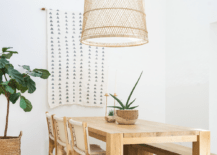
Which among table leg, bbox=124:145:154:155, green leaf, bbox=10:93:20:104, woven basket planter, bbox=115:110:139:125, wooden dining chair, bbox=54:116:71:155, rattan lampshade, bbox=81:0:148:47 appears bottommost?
table leg, bbox=124:145:154:155

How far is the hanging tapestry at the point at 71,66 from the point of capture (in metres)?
4.24

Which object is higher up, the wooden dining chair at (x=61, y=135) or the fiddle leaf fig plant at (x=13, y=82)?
the fiddle leaf fig plant at (x=13, y=82)

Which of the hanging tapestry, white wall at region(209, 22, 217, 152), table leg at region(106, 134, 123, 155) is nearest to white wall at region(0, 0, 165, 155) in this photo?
the hanging tapestry

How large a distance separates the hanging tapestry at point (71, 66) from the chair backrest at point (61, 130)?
107 centimetres

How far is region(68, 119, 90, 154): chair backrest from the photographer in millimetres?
2336

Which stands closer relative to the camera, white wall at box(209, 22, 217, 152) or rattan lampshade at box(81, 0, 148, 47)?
rattan lampshade at box(81, 0, 148, 47)

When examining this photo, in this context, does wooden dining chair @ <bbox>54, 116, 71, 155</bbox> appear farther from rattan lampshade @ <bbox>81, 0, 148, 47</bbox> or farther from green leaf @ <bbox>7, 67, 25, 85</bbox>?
rattan lampshade @ <bbox>81, 0, 148, 47</bbox>

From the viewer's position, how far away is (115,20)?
2525 millimetres

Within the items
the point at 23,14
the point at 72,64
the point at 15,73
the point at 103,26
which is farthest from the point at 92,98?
the point at 103,26

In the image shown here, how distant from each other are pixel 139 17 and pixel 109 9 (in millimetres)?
299

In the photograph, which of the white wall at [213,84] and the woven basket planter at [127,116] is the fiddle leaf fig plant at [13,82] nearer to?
the woven basket planter at [127,116]

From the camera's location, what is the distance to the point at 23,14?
4.19 meters

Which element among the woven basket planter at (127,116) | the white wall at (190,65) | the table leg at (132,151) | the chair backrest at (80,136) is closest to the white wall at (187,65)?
the white wall at (190,65)

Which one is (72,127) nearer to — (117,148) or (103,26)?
(117,148)
